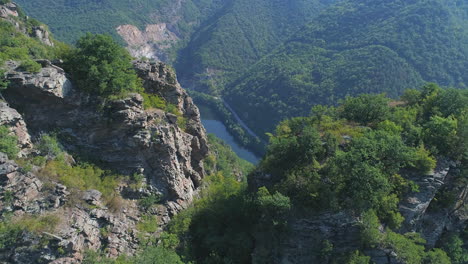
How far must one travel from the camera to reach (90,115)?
70.4ft

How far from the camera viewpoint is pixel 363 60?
11494cm

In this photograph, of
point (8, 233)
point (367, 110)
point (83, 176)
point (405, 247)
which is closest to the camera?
point (8, 233)

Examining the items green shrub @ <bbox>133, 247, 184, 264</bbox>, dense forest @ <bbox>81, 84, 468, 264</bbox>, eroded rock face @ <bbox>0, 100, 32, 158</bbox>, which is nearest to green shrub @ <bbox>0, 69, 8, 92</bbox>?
eroded rock face @ <bbox>0, 100, 32, 158</bbox>

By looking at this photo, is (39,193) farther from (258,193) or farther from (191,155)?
(191,155)

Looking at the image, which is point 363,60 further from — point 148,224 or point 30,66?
point 30,66

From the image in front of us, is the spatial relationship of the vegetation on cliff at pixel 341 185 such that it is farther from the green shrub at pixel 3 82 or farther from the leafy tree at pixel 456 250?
the green shrub at pixel 3 82

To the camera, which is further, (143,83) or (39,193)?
(143,83)

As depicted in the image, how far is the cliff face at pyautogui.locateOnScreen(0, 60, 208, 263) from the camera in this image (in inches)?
661

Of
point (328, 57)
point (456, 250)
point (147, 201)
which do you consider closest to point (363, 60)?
point (328, 57)

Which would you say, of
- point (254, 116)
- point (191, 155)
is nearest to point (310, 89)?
point (254, 116)

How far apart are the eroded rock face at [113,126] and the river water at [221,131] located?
285 feet

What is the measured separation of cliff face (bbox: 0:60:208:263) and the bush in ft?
1.69

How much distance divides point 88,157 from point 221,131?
109911 mm

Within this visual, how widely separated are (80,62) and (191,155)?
1261 centimetres
